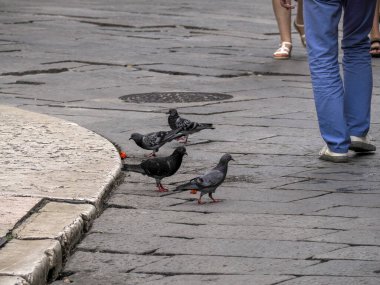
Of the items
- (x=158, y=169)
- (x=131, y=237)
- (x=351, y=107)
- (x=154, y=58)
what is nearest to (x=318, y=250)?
(x=131, y=237)

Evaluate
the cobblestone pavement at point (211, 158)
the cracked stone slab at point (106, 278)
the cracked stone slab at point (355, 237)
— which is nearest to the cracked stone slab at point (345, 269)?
the cobblestone pavement at point (211, 158)

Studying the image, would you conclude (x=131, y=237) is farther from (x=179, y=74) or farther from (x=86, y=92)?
(x=179, y=74)

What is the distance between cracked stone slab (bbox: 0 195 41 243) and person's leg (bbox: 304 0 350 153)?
200cm

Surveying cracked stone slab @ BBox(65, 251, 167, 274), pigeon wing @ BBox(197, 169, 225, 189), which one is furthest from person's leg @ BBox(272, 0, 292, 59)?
cracked stone slab @ BBox(65, 251, 167, 274)

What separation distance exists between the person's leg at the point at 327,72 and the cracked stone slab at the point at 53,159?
45.4 inches

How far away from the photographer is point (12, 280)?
410 cm

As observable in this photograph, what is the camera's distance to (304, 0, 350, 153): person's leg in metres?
6.63

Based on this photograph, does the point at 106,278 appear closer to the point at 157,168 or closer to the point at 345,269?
the point at 345,269

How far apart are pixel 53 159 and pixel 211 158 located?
92cm

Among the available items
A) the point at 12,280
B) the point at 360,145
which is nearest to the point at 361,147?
the point at 360,145

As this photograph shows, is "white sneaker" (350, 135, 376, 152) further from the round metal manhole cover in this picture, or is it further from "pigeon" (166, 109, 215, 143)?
the round metal manhole cover

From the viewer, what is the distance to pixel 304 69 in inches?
432

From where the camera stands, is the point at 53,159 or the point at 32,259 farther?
the point at 53,159

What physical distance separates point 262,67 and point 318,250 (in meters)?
6.42
